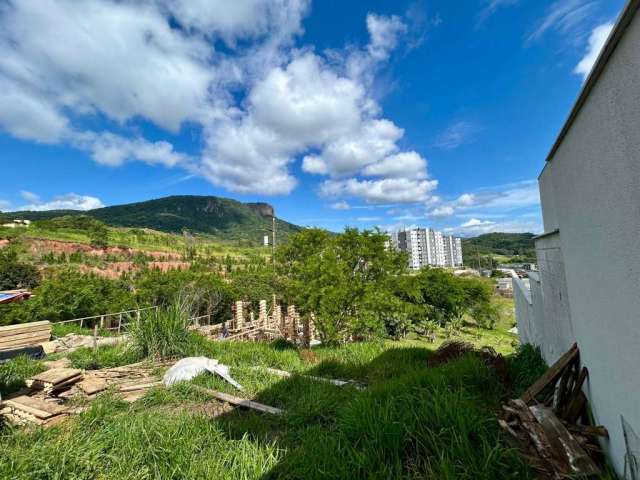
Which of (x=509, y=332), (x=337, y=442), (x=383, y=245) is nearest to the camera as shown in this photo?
(x=337, y=442)

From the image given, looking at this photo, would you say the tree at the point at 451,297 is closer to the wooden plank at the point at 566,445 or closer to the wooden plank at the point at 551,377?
the wooden plank at the point at 551,377

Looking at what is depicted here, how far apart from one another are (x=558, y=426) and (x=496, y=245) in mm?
→ 111910

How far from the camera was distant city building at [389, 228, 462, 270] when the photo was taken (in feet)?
293

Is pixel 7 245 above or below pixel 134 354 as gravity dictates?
above

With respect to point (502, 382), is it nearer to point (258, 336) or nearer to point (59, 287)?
point (258, 336)

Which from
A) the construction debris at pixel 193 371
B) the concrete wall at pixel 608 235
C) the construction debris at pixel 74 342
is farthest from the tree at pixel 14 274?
the concrete wall at pixel 608 235

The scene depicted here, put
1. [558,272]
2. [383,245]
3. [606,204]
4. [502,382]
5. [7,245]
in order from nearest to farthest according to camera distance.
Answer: [606,204], [558,272], [502,382], [383,245], [7,245]

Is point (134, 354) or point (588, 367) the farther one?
point (134, 354)

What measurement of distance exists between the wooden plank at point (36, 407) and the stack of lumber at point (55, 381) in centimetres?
42

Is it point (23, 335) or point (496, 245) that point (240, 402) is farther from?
point (496, 245)

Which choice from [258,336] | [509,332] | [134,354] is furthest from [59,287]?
[509,332]

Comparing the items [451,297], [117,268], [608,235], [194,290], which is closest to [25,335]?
[194,290]

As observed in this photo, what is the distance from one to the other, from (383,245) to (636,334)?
910 centimetres

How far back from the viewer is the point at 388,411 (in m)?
2.60
